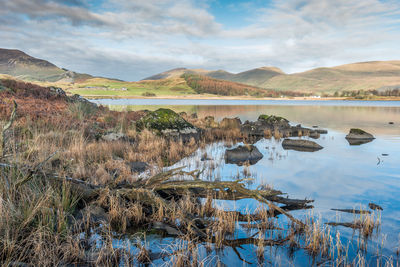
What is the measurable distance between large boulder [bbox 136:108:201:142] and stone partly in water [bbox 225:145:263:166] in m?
4.49

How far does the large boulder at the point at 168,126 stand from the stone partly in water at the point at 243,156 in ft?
14.7

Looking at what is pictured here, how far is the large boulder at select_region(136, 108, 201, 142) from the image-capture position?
14761 millimetres

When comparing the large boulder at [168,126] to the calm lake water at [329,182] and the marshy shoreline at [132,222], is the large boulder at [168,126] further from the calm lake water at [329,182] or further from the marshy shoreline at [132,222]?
the marshy shoreline at [132,222]

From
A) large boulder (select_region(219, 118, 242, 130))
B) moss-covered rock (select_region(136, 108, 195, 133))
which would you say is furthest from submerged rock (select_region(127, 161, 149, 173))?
large boulder (select_region(219, 118, 242, 130))

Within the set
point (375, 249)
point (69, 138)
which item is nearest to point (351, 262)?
point (375, 249)

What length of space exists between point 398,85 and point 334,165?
735ft

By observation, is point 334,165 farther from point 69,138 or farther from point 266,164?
point 69,138

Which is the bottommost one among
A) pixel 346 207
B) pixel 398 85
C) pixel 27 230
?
pixel 346 207

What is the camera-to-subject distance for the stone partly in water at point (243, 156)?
34.4 ft

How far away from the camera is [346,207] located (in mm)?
5938

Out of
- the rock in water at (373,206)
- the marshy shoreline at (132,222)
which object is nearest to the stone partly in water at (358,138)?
the rock in water at (373,206)

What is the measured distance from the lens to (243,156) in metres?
10.7

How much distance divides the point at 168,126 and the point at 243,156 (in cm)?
583

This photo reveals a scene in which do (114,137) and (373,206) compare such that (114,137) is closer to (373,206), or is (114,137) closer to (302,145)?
(302,145)
